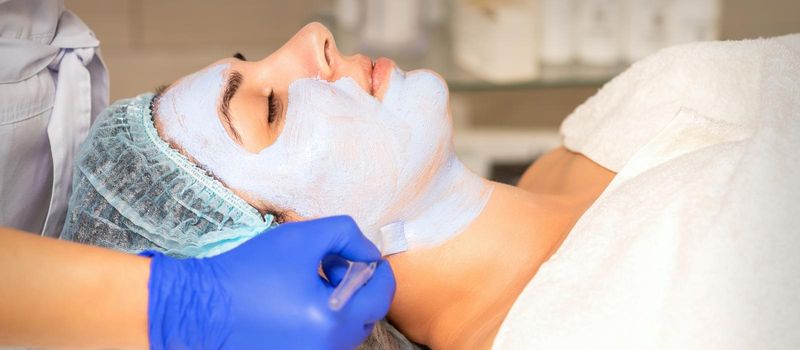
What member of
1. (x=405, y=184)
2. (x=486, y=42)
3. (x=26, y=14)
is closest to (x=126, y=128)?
(x=26, y=14)

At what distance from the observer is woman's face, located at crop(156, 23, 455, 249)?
46.2 inches

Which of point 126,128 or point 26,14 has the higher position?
point 26,14

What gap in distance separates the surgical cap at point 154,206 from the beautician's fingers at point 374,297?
205 mm

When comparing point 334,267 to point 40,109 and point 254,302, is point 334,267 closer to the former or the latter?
point 254,302

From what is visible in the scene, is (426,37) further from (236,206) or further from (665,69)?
(236,206)

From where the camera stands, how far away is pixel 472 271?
1255 mm

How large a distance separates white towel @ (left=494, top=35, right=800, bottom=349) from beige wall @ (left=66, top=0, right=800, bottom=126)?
1.34 meters

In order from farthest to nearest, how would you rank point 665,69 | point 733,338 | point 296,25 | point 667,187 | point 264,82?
point 296,25, point 665,69, point 264,82, point 667,187, point 733,338

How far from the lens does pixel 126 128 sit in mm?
1250

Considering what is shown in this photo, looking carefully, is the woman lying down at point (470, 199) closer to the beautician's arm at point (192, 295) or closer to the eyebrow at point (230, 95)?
the eyebrow at point (230, 95)

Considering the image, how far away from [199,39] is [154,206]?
1488 mm

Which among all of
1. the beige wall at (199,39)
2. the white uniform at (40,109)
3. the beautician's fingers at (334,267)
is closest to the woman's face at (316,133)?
the beautician's fingers at (334,267)

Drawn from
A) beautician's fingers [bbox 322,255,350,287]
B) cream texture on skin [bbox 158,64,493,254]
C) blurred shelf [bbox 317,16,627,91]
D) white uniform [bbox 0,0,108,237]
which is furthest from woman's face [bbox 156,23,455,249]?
blurred shelf [bbox 317,16,627,91]

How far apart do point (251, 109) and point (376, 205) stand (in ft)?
0.76
